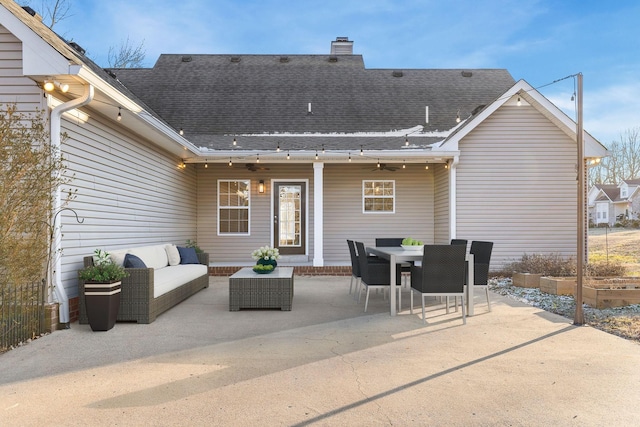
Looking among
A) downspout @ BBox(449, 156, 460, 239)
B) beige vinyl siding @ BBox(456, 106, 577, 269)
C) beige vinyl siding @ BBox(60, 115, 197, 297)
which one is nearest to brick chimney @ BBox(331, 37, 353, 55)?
beige vinyl siding @ BBox(456, 106, 577, 269)

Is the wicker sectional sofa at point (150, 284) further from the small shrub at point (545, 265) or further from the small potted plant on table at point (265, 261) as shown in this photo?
the small shrub at point (545, 265)

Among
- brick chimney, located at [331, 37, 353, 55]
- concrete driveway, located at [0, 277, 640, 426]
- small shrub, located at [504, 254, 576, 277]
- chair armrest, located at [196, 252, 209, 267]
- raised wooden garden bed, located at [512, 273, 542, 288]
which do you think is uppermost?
brick chimney, located at [331, 37, 353, 55]

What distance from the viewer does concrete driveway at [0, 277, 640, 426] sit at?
8.66 ft

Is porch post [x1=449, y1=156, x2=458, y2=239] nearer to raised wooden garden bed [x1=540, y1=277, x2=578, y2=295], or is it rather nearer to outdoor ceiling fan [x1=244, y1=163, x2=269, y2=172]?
raised wooden garden bed [x1=540, y1=277, x2=578, y2=295]

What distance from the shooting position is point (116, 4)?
69.1ft

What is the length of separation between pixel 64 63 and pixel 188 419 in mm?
3807

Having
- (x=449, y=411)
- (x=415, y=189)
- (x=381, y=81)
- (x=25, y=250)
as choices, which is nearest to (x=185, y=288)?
(x=25, y=250)

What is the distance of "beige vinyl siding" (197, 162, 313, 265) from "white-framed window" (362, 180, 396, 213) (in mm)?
1414


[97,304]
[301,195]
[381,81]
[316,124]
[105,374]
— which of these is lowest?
[105,374]

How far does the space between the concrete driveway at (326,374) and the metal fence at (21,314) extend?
192 millimetres

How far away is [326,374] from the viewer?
334cm

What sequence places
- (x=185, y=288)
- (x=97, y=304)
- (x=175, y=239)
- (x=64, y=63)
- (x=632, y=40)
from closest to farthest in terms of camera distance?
(x=64, y=63)
(x=97, y=304)
(x=185, y=288)
(x=175, y=239)
(x=632, y=40)

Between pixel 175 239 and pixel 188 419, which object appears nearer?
pixel 188 419

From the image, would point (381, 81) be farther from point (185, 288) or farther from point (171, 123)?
point (185, 288)
